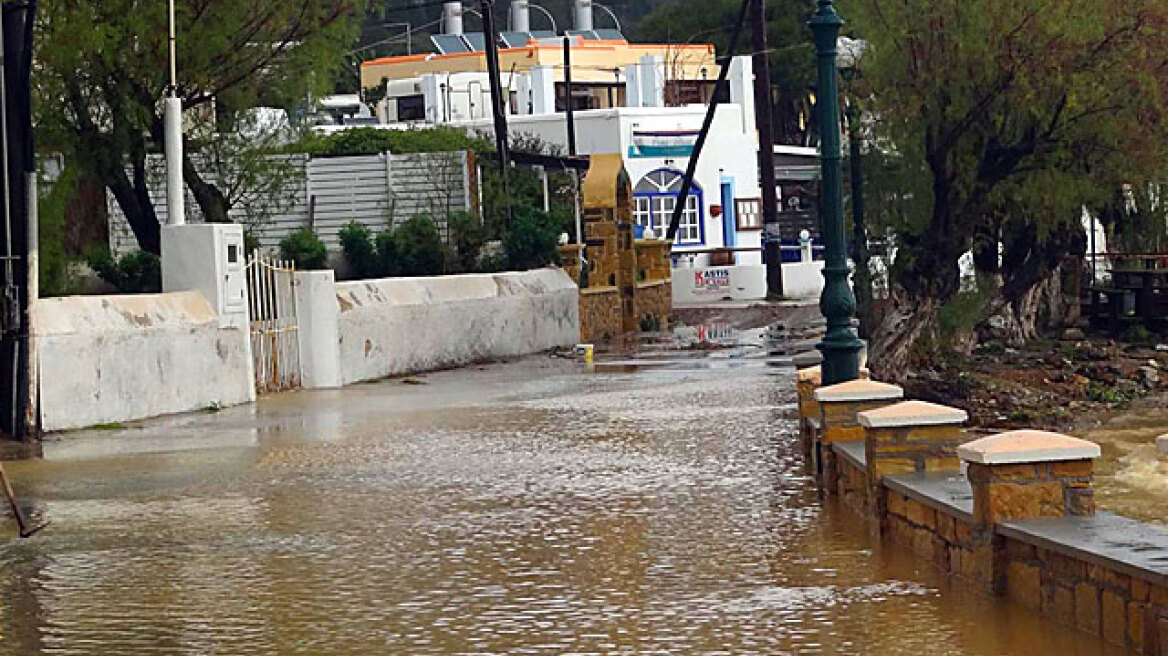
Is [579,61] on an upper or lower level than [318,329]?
upper

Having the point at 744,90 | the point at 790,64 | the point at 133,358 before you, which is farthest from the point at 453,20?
the point at 133,358

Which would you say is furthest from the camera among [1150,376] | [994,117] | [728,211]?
[728,211]

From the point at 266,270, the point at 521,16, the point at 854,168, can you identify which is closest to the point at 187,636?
the point at 266,270

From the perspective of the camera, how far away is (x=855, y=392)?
1323cm

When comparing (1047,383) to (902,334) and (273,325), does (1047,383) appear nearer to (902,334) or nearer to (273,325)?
(902,334)

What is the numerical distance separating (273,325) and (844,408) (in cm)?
1170

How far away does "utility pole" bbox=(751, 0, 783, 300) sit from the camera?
156ft

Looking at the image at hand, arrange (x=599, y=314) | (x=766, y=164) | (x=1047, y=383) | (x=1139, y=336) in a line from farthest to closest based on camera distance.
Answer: (x=766, y=164)
(x=599, y=314)
(x=1139, y=336)
(x=1047, y=383)

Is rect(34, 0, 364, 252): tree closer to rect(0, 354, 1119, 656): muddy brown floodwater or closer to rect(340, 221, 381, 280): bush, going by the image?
rect(0, 354, 1119, 656): muddy brown floodwater

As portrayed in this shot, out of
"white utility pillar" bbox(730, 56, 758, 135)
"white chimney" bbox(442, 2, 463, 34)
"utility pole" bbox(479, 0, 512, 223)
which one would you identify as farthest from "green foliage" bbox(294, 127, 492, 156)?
"white chimney" bbox(442, 2, 463, 34)

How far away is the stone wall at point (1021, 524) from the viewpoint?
8.09 metres

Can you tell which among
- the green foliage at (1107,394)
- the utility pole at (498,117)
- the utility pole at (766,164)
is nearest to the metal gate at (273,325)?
the green foliage at (1107,394)

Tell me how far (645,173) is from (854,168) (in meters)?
29.9

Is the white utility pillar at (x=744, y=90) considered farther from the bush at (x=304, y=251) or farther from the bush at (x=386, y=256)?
the bush at (x=304, y=251)
